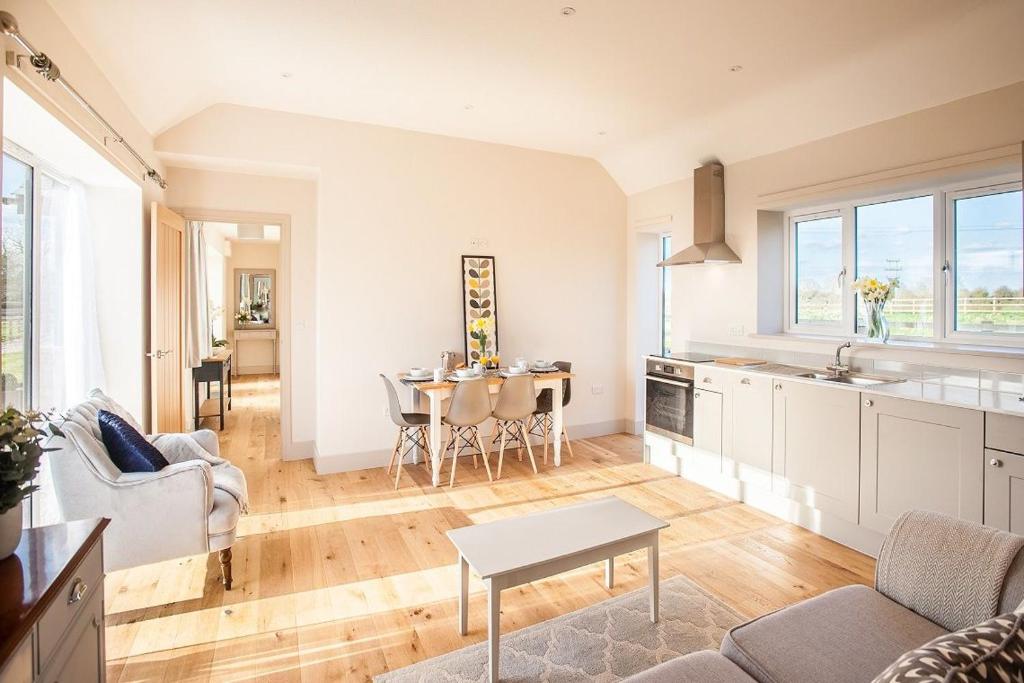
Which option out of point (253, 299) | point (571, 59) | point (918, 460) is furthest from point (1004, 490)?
point (253, 299)

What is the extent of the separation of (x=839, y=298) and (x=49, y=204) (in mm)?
5468

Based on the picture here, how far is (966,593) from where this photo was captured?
1592mm

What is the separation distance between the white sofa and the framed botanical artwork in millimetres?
2744

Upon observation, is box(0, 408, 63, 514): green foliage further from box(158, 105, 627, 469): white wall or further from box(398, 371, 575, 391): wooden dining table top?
box(158, 105, 627, 469): white wall

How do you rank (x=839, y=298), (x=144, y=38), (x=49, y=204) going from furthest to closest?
1. (x=839, y=298)
2. (x=49, y=204)
3. (x=144, y=38)

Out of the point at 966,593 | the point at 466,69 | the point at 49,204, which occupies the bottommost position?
the point at 966,593

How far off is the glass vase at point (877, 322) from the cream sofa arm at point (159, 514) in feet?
14.1

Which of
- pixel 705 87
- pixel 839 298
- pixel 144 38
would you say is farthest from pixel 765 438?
pixel 144 38

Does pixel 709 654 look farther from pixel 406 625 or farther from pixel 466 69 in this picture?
pixel 466 69

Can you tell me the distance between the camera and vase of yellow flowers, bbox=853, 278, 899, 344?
3.76m

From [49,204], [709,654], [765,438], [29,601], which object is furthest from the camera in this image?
[765,438]

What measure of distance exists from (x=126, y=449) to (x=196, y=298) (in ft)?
13.4

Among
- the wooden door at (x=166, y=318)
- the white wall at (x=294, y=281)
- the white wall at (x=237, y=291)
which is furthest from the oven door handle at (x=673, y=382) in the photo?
the white wall at (x=237, y=291)

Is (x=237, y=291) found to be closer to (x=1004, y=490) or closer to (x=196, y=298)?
(x=196, y=298)
